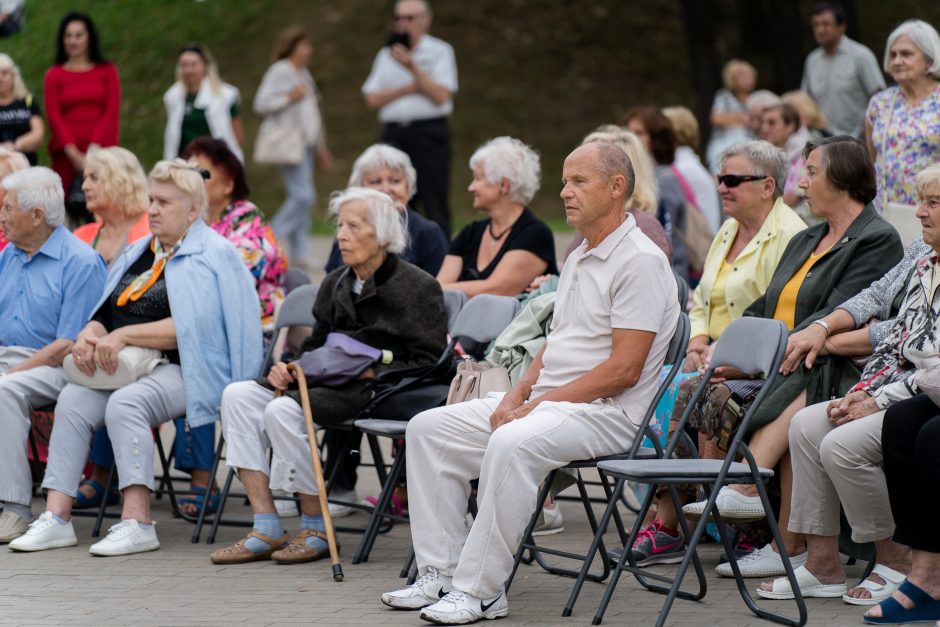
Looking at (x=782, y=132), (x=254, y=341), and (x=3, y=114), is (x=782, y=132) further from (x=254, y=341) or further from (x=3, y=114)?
(x=3, y=114)

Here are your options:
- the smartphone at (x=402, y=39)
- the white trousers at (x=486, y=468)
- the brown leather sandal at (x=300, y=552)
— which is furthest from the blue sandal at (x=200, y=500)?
the smartphone at (x=402, y=39)

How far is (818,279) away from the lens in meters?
6.05

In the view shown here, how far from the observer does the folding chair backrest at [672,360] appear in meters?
5.42

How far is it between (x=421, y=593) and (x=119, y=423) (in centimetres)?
200

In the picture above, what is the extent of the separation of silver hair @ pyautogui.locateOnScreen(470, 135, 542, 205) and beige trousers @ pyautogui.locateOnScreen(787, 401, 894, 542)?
8.53ft

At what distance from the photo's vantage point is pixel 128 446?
6746 millimetres

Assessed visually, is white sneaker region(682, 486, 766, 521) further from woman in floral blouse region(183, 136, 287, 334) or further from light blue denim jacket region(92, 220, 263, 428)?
woman in floral blouse region(183, 136, 287, 334)

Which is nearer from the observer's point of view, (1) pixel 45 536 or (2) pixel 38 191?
(1) pixel 45 536

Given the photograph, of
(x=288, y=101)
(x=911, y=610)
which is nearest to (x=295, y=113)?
(x=288, y=101)

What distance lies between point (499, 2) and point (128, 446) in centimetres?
1869

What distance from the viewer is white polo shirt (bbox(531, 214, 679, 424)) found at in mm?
5426

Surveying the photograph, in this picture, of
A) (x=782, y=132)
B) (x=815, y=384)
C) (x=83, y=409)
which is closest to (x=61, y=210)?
(x=83, y=409)

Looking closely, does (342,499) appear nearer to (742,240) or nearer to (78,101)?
(742,240)

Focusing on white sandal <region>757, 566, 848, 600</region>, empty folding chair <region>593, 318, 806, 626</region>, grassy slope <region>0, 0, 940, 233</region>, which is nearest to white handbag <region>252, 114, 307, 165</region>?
grassy slope <region>0, 0, 940, 233</region>
